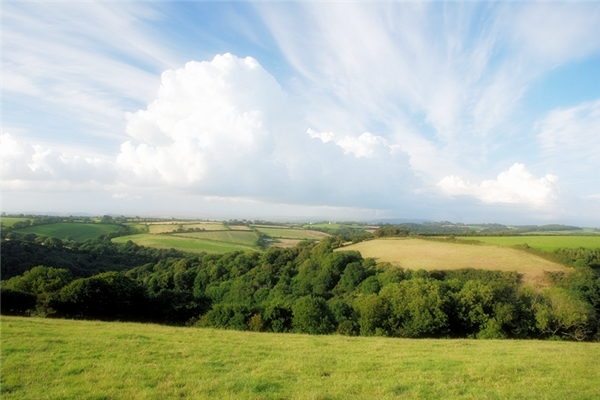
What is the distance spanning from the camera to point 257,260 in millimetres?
→ 75938

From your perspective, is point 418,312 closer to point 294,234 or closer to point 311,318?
point 311,318

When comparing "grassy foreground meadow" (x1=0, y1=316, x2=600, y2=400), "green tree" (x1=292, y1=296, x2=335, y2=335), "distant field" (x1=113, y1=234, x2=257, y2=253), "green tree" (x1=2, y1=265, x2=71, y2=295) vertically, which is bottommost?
"distant field" (x1=113, y1=234, x2=257, y2=253)

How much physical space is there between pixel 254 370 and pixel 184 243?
9974cm

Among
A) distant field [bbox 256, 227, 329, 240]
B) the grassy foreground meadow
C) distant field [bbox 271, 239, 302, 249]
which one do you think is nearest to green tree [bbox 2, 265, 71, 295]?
the grassy foreground meadow

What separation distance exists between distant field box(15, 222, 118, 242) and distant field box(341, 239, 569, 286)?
7999cm

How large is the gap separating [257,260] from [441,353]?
6357 cm

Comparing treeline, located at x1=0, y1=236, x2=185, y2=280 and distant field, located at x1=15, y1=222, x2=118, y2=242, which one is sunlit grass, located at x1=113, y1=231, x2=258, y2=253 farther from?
distant field, located at x1=15, y1=222, x2=118, y2=242

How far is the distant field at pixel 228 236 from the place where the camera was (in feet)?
355

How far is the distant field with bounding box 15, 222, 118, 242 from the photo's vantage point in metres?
83.8

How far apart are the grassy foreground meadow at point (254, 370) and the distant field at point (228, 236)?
91.5 meters

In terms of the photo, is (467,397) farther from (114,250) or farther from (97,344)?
(114,250)

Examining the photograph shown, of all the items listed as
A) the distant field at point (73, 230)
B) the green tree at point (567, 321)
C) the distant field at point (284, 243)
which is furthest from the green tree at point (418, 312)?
the distant field at point (73, 230)

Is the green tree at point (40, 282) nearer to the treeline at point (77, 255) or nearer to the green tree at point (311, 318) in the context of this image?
the treeline at point (77, 255)

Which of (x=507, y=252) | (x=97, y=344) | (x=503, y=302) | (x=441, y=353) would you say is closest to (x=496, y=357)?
(x=441, y=353)
